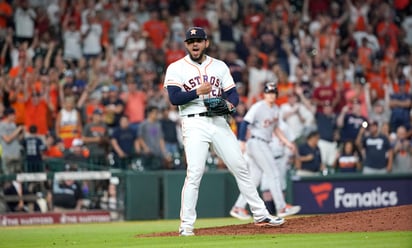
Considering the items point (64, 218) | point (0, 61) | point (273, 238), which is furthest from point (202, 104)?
point (0, 61)

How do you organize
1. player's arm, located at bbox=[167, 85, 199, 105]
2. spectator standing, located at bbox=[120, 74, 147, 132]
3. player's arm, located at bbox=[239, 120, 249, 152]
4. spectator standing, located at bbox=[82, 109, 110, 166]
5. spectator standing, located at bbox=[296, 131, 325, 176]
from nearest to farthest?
player's arm, located at bbox=[167, 85, 199, 105]
player's arm, located at bbox=[239, 120, 249, 152]
spectator standing, located at bbox=[82, 109, 110, 166]
spectator standing, located at bbox=[296, 131, 325, 176]
spectator standing, located at bbox=[120, 74, 147, 132]

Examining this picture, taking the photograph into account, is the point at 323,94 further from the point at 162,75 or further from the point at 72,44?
the point at 72,44

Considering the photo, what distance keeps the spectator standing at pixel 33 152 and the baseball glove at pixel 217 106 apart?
788 cm

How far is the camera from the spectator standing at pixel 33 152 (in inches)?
A: 755

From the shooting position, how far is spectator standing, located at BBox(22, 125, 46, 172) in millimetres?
19188

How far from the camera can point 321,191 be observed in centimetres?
2067

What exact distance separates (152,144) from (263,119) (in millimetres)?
4316

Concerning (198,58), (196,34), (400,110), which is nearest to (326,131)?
(400,110)

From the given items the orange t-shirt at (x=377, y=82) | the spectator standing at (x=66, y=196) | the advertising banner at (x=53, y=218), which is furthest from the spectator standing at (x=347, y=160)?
the spectator standing at (x=66, y=196)

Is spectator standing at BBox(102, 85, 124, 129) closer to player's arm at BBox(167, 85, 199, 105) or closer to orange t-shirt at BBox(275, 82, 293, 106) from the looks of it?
orange t-shirt at BBox(275, 82, 293, 106)

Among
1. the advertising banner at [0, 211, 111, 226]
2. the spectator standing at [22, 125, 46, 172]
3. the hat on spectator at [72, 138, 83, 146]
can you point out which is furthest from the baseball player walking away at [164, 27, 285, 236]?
the hat on spectator at [72, 138, 83, 146]

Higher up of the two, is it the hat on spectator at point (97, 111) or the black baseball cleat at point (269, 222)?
the hat on spectator at point (97, 111)

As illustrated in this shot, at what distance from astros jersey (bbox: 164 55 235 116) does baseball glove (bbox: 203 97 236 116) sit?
0.33ft

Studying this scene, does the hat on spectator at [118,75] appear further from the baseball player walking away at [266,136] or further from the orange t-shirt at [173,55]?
the baseball player walking away at [266,136]
